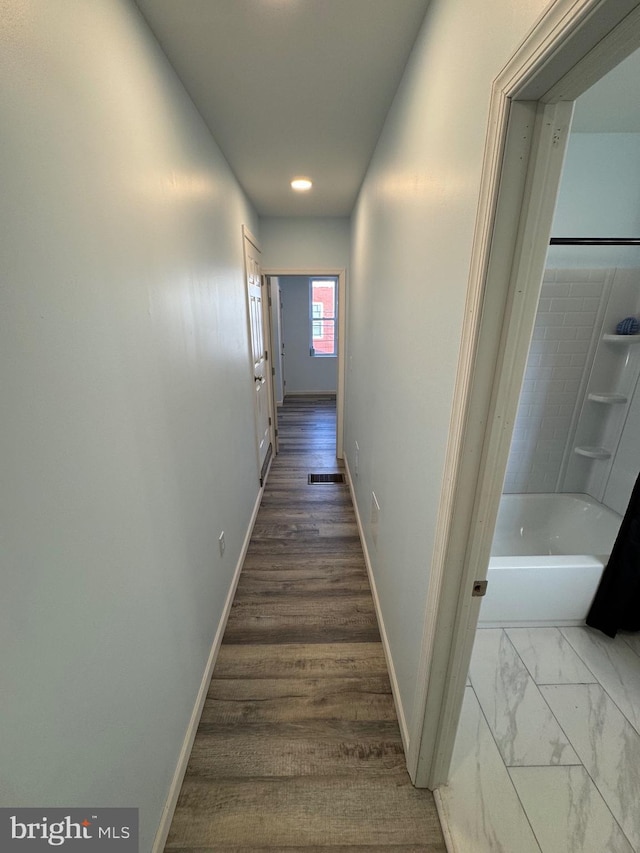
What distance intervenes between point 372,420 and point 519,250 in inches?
53.9

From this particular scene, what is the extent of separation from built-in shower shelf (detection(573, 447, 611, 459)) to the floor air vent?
2030mm

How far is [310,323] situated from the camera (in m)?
6.41

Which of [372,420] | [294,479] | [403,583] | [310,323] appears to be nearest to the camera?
[403,583]

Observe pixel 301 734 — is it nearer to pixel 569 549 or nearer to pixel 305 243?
pixel 569 549

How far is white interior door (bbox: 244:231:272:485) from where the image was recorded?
2686 millimetres

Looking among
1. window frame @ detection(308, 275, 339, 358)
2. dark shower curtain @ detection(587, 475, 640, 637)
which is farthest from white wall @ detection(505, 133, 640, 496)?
window frame @ detection(308, 275, 339, 358)

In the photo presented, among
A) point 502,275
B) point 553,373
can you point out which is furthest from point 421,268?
point 553,373

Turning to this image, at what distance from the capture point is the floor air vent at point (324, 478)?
11.2ft

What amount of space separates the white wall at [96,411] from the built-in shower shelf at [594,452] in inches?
98.6

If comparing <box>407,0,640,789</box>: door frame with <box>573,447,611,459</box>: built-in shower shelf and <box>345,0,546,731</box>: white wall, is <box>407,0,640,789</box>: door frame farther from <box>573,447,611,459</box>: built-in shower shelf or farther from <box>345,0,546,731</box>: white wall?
<box>573,447,611,459</box>: built-in shower shelf

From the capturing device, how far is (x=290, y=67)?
3.99 feet

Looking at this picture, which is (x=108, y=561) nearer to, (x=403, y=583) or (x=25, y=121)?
(x=25, y=121)

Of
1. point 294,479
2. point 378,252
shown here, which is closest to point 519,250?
point 378,252

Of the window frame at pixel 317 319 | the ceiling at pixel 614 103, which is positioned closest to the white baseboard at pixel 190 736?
the ceiling at pixel 614 103
